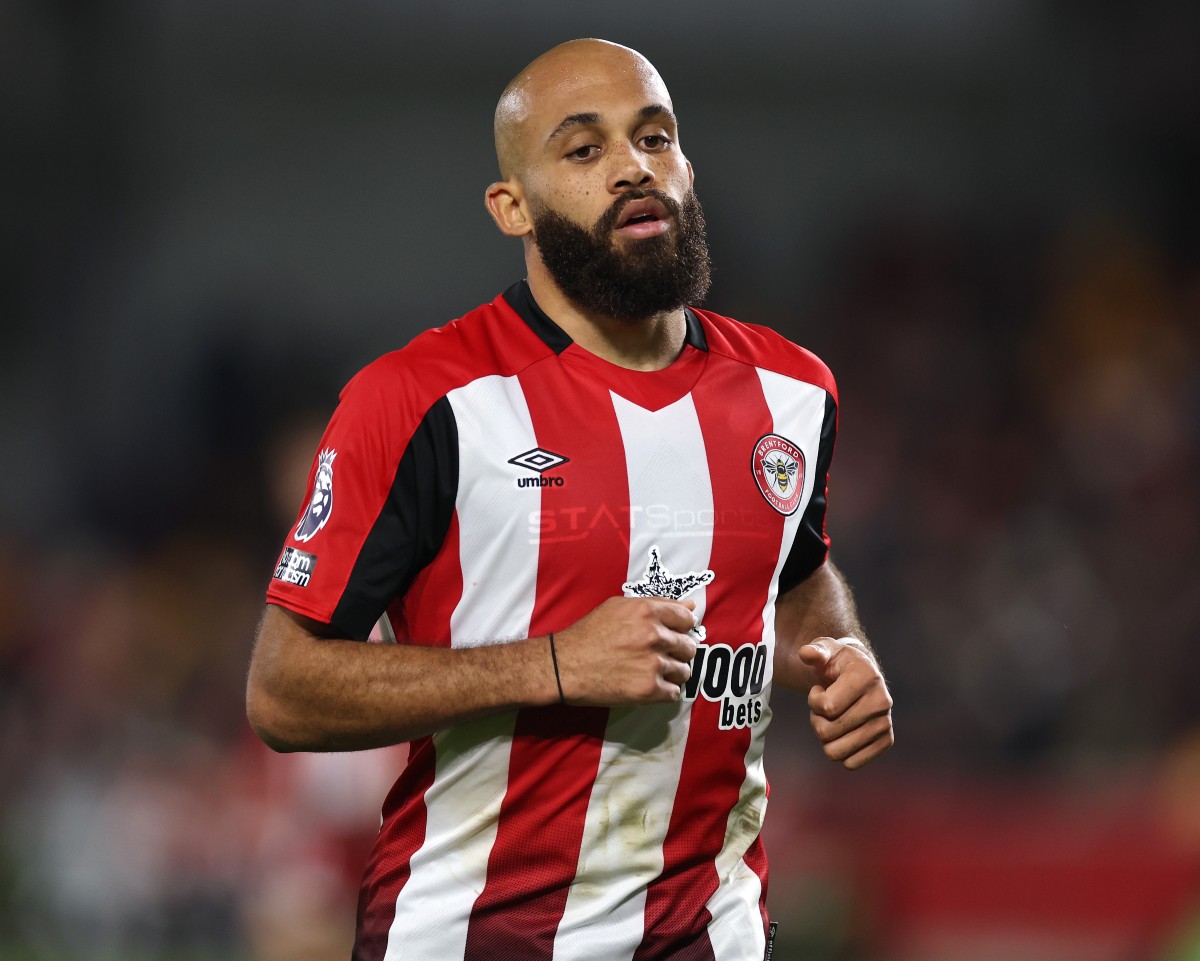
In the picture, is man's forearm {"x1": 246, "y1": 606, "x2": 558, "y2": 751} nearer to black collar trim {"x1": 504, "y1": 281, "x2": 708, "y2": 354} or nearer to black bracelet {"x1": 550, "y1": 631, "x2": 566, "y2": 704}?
black bracelet {"x1": 550, "y1": 631, "x2": 566, "y2": 704}

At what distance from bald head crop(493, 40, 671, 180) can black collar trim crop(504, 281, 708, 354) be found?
0.22 meters

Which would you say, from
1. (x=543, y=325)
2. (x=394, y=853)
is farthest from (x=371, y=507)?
(x=394, y=853)

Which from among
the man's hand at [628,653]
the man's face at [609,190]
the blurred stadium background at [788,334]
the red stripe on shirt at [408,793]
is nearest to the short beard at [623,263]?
the man's face at [609,190]

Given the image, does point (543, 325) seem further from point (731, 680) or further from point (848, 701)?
point (848, 701)

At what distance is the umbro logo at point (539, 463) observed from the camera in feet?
8.79

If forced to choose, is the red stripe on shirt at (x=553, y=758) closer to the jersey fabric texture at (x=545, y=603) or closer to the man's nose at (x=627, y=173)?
the jersey fabric texture at (x=545, y=603)

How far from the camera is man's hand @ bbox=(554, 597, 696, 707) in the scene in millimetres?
2467

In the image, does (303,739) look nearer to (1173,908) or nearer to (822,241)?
(1173,908)

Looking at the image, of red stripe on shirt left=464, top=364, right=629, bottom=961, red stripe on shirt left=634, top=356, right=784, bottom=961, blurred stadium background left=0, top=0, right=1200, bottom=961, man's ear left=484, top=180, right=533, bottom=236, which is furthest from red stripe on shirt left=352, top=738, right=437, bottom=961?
blurred stadium background left=0, top=0, right=1200, bottom=961

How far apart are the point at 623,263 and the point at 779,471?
471mm

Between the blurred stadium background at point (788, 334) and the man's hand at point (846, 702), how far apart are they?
3.32 meters

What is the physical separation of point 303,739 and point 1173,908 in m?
4.49

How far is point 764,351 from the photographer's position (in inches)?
122

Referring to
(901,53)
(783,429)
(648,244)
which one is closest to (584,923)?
(783,429)
